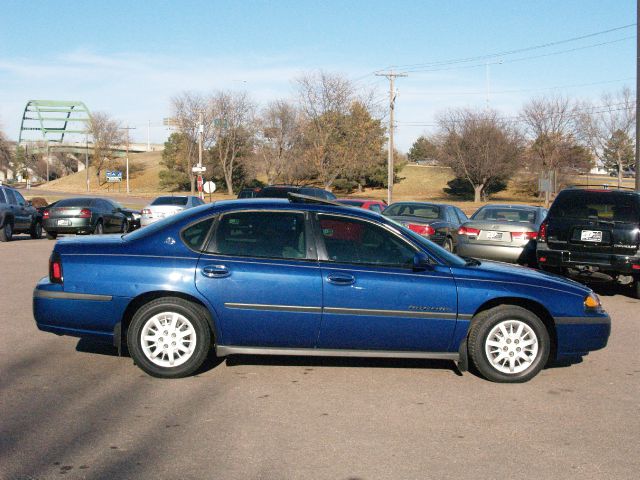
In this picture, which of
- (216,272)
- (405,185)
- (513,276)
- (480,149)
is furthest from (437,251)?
(405,185)

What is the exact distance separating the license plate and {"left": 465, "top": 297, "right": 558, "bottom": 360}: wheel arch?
530 centimetres

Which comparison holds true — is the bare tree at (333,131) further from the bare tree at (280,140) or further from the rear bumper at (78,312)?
the rear bumper at (78,312)

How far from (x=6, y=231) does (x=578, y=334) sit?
1960 centimetres

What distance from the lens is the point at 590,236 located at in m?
11.4

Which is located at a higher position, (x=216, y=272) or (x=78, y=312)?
(x=216, y=272)

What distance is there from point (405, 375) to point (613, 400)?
5.83 ft

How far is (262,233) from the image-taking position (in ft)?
21.1

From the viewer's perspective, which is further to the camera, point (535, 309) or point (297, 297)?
point (535, 309)

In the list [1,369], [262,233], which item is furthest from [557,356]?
[1,369]

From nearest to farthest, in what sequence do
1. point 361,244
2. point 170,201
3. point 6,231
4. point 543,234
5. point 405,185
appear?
1. point 361,244
2. point 543,234
3. point 6,231
4. point 170,201
5. point 405,185

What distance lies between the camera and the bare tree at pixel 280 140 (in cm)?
7000

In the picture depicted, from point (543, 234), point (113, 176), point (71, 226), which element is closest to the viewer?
point (543, 234)

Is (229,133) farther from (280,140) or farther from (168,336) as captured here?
(168,336)

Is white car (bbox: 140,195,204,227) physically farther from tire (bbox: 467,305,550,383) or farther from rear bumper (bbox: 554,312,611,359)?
rear bumper (bbox: 554,312,611,359)
